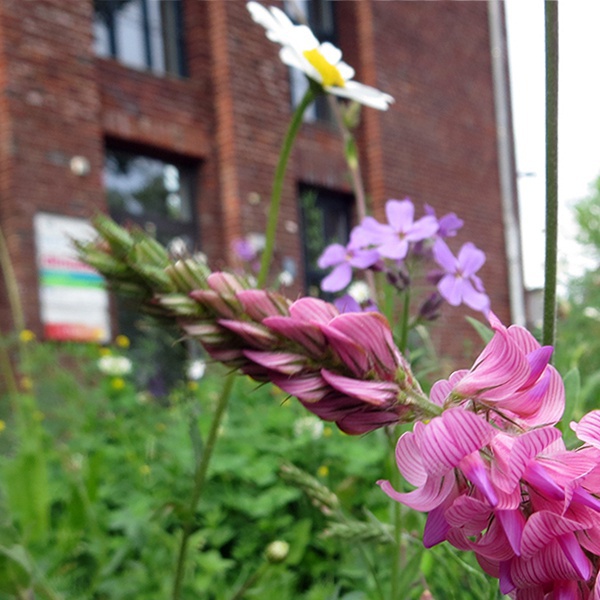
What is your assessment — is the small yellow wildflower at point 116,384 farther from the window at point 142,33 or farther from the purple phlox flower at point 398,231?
the window at point 142,33

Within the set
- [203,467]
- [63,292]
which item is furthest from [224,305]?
[63,292]

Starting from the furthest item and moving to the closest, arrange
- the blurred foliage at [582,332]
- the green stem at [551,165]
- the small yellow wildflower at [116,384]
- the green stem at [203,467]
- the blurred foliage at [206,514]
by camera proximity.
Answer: the small yellow wildflower at [116,384], the blurred foliage at [582,332], the blurred foliage at [206,514], the green stem at [203,467], the green stem at [551,165]

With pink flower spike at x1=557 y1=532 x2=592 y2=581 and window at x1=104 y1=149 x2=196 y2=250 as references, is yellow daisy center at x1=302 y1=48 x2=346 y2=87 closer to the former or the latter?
pink flower spike at x1=557 y1=532 x2=592 y2=581

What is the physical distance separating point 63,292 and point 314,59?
15.3ft

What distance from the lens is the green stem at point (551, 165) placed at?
0.38m

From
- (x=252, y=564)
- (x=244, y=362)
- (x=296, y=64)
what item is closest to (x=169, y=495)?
(x=252, y=564)

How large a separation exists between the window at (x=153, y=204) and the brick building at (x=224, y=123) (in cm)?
1

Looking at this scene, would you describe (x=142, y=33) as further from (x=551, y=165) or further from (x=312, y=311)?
(x=312, y=311)

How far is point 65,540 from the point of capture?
1497mm

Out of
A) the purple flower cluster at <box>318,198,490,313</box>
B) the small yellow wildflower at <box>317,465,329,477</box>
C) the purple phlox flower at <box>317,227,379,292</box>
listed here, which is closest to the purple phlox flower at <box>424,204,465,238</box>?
the purple flower cluster at <box>318,198,490,313</box>

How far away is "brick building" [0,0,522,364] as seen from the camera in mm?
5234

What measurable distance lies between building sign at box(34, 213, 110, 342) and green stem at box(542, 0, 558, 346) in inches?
191

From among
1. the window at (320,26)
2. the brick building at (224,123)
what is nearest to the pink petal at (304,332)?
the brick building at (224,123)

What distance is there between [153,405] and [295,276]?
10.8 feet
